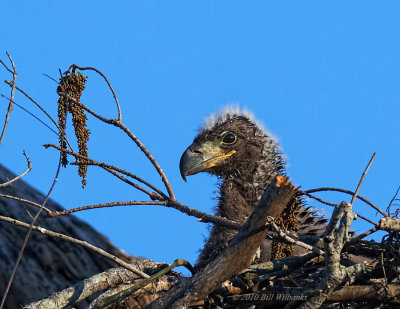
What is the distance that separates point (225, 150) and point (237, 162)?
0.16 m

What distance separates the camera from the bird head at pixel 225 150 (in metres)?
6.74

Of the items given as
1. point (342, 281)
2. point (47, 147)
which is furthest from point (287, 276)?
point (47, 147)

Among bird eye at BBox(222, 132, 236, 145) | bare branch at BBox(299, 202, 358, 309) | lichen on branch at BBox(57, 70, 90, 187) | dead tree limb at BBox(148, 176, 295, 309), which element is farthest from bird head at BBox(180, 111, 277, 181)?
bare branch at BBox(299, 202, 358, 309)

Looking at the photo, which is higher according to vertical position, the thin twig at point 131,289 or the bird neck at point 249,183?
the bird neck at point 249,183

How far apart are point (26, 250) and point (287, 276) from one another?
9.02ft

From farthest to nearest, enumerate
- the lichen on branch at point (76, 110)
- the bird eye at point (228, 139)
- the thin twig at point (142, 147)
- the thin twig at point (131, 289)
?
1. the bird eye at point (228, 139)
2. the lichen on branch at point (76, 110)
3. the thin twig at point (142, 147)
4. the thin twig at point (131, 289)

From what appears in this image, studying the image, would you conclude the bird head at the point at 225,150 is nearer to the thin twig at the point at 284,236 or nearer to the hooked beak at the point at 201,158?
the hooked beak at the point at 201,158

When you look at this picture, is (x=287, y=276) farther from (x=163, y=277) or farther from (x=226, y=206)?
(x=226, y=206)

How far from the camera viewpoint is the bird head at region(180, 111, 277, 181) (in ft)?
22.1

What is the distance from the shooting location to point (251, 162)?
680 cm

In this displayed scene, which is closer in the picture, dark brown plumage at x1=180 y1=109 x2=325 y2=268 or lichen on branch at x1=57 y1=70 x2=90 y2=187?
lichen on branch at x1=57 y1=70 x2=90 y2=187

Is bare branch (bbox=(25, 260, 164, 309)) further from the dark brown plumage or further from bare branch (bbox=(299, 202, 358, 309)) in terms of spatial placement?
the dark brown plumage

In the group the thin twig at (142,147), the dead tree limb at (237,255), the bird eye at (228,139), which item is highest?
the bird eye at (228,139)

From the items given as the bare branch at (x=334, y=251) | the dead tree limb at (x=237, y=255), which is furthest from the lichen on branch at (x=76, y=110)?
the bare branch at (x=334, y=251)
